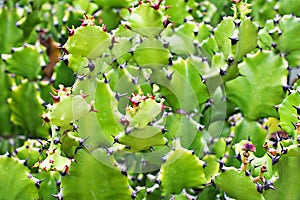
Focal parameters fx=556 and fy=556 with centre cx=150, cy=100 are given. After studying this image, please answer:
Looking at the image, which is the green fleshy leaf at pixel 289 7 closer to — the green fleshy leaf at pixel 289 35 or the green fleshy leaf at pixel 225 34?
the green fleshy leaf at pixel 289 35

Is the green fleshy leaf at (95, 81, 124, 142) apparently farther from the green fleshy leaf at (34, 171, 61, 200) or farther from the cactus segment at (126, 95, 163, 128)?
the green fleshy leaf at (34, 171, 61, 200)

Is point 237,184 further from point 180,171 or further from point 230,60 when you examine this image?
point 230,60

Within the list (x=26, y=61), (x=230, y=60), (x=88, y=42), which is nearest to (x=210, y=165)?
(x=230, y=60)

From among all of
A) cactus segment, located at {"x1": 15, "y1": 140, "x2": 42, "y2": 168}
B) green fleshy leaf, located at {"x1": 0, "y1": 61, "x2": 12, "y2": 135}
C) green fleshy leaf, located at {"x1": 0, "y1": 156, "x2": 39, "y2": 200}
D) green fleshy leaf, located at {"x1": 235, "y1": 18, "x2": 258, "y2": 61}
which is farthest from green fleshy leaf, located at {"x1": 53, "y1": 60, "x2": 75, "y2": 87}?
green fleshy leaf, located at {"x1": 235, "y1": 18, "x2": 258, "y2": 61}

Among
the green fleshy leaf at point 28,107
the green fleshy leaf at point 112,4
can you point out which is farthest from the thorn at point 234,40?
the green fleshy leaf at point 28,107

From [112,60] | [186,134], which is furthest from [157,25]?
[186,134]

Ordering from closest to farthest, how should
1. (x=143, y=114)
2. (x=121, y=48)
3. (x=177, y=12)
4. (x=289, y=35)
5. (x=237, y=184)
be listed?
(x=143, y=114)
(x=237, y=184)
(x=121, y=48)
(x=289, y=35)
(x=177, y=12)
